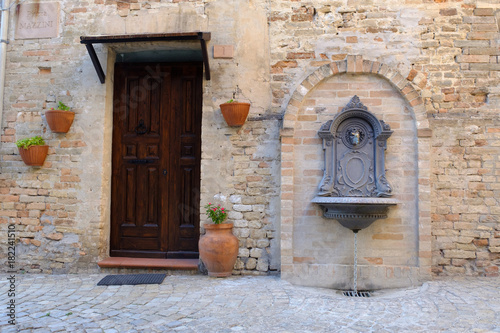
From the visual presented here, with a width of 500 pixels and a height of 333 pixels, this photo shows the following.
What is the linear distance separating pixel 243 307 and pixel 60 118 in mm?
3362

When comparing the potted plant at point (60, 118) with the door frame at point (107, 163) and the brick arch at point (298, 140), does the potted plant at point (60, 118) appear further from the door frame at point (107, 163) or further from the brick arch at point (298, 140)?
the brick arch at point (298, 140)

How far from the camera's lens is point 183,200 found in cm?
511

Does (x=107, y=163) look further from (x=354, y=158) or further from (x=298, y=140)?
(x=354, y=158)

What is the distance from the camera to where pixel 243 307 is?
3.38 m

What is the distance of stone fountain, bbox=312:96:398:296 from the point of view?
4320mm

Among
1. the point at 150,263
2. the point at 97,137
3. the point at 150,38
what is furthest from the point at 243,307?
the point at 150,38

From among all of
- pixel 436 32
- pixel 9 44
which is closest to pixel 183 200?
pixel 9 44

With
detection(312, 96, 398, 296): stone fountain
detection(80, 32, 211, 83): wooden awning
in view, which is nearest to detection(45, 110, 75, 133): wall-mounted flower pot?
detection(80, 32, 211, 83): wooden awning

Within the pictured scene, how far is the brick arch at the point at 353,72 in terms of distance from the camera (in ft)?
14.6

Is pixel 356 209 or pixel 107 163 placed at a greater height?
pixel 107 163

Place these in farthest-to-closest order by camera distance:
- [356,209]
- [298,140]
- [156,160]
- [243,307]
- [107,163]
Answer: [156,160] → [107,163] → [298,140] → [356,209] → [243,307]

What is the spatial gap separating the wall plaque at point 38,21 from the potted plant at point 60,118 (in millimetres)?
1089

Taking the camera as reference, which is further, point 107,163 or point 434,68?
point 107,163

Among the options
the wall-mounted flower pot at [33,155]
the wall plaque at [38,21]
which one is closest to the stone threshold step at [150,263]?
the wall-mounted flower pot at [33,155]
